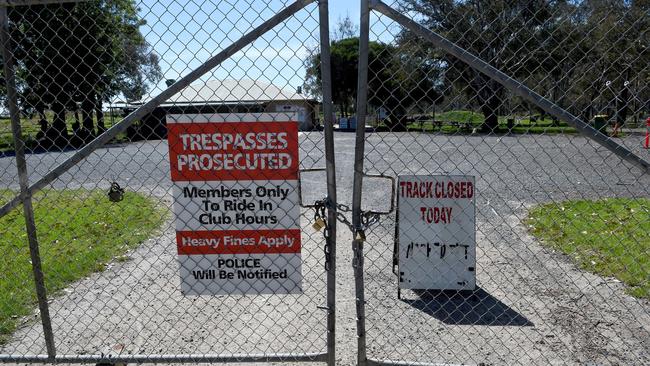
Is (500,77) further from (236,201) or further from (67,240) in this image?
(67,240)

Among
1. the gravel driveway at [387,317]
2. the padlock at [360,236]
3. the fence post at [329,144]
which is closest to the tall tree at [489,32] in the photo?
the gravel driveway at [387,317]

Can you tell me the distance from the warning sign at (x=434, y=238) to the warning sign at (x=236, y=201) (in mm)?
2215

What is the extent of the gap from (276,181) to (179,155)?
588 mm

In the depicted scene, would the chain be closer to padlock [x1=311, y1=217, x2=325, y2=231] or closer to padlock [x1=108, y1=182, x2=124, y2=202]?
padlock [x1=311, y1=217, x2=325, y2=231]

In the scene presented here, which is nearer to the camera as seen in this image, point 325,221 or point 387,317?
point 325,221

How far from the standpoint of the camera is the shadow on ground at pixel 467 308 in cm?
480

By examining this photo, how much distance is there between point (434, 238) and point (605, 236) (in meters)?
3.19

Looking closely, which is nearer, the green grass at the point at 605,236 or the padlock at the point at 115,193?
the padlock at the point at 115,193

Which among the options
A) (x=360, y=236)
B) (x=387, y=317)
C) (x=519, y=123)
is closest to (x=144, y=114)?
(x=360, y=236)

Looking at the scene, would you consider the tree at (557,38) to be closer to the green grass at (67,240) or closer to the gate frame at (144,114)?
the gate frame at (144,114)

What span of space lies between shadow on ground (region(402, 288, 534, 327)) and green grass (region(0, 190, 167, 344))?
3.53m

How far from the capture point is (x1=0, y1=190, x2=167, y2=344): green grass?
5516mm

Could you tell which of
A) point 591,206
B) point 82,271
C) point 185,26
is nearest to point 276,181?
point 185,26

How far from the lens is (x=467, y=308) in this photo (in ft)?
16.9
